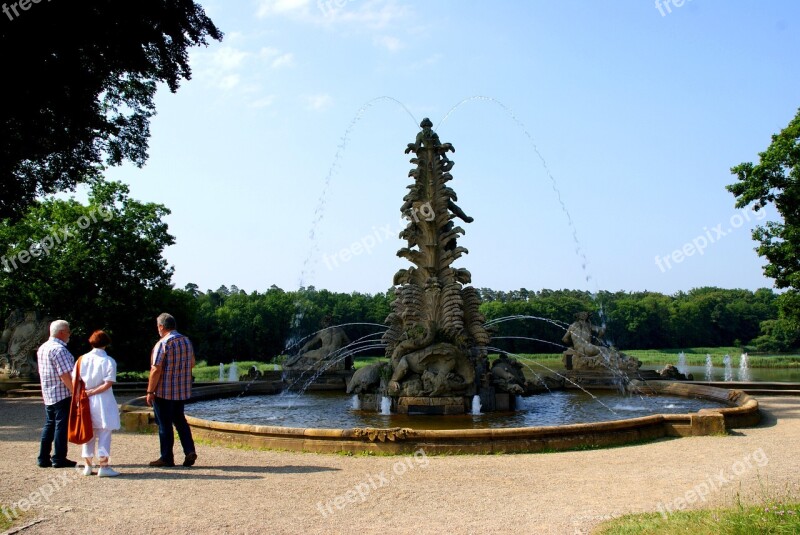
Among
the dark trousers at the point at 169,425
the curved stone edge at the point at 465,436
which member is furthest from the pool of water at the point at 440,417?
the dark trousers at the point at 169,425

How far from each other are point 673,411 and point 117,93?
18.7m

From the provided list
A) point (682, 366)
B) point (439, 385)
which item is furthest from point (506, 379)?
point (682, 366)

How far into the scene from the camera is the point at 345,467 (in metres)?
9.32

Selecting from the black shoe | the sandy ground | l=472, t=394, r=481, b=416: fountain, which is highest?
l=472, t=394, r=481, b=416: fountain

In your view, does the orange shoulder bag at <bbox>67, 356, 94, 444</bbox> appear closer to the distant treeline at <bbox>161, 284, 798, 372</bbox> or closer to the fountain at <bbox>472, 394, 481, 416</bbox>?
the fountain at <bbox>472, 394, 481, 416</bbox>

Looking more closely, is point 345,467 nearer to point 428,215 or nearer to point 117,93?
point 428,215

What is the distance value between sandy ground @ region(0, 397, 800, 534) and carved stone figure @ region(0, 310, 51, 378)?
15202 millimetres

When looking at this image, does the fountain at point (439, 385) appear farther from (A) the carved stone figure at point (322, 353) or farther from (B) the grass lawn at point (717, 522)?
(B) the grass lawn at point (717, 522)

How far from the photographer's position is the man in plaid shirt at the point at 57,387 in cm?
918

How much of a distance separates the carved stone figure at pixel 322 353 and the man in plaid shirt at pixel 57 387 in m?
13.8

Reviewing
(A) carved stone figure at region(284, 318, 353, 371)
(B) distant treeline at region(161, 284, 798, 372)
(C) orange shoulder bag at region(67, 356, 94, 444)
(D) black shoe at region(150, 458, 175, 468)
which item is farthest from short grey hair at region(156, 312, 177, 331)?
(B) distant treeline at region(161, 284, 798, 372)

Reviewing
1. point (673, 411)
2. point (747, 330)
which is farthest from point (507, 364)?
point (747, 330)

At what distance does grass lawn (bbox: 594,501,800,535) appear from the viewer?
5.50 meters

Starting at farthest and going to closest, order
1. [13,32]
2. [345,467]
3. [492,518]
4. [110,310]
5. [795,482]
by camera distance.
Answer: [110,310], [13,32], [345,467], [795,482], [492,518]
